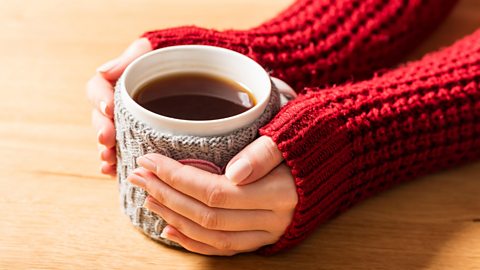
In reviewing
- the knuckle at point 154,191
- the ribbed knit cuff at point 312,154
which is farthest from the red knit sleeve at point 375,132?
the knuckle at point 154,191

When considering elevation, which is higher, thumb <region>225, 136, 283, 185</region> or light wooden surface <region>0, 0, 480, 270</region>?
thumb <region>225, 136, 283, 185</region>

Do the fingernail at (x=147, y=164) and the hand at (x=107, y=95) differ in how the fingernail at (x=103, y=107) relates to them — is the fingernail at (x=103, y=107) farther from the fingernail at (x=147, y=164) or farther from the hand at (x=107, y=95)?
the fingernail at (x=147, y=164)

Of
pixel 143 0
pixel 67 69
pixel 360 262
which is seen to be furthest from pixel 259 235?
pixel 143 0

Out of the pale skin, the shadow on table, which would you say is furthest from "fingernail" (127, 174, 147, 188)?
the shadow on table

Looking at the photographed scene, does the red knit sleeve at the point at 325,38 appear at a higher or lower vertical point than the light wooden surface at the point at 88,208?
higher

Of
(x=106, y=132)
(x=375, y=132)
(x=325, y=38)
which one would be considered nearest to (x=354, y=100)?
(x=375, y=132)

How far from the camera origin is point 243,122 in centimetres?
54

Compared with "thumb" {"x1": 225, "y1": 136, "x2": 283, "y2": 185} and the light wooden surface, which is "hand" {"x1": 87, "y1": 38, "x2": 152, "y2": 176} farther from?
"thumb" {"x1": 225, "y1": 136, "x2": 283, "y2": 185}

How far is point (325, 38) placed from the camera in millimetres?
763

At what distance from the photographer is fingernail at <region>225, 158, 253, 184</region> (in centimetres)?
54

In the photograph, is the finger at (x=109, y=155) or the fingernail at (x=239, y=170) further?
the finger at (x=109, y=155)

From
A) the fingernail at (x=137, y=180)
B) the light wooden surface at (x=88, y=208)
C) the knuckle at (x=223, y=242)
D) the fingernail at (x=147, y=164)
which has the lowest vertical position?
the light wooden surface at (x=88, y=208)

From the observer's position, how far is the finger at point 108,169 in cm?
66

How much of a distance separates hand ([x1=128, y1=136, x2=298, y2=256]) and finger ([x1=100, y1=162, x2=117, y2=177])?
114 millimetres
